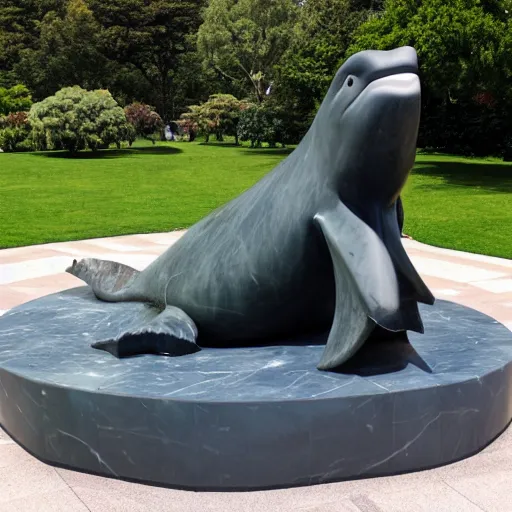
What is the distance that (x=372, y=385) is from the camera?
414 centimetres

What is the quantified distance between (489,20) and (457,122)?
51.3ft

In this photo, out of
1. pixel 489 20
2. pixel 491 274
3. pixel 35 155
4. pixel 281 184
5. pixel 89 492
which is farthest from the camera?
pixel 35 155

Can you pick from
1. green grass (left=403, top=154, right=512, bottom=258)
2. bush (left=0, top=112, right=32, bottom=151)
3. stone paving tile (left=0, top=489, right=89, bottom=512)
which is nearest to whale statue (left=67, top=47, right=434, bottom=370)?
stone paving tile (left=0, top=489, right=89, bottom=512)

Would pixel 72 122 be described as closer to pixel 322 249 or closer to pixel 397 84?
pixel 322 249

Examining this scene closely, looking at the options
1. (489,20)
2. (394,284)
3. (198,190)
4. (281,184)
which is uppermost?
(489,20)

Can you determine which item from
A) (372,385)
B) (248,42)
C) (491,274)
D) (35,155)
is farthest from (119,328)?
(248,42)

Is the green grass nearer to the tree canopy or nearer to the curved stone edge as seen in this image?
the tree canopy

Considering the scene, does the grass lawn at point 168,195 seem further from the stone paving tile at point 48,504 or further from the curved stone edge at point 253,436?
the stone paving tile at point 48,504

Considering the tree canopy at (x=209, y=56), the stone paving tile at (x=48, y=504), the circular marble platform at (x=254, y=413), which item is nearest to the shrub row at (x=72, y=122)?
the tree canopy at (x=209, y=56)

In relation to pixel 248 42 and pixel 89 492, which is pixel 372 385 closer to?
pixel 89 492

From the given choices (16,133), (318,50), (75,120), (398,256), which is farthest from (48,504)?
(16,133)

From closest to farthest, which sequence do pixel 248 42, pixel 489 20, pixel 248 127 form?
pixel 489 20, pixel 248 127, pixel 248 42

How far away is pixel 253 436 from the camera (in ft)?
12.9

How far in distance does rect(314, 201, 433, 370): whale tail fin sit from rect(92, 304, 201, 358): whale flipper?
3.04 ft
